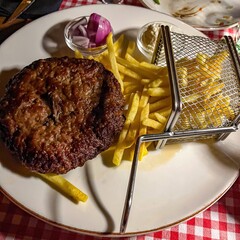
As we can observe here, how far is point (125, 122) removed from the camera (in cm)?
217

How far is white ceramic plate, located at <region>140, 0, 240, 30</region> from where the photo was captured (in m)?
3.21

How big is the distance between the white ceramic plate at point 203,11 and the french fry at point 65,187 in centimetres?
193

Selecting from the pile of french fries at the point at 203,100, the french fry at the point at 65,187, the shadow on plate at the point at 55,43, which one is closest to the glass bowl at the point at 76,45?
→ the shadow on plate at the point at 55,43

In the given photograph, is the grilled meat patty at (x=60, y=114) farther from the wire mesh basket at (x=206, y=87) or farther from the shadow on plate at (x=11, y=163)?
the wire mesh basket at (x=206, y=87)

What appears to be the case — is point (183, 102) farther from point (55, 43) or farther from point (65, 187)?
point (55, 43)

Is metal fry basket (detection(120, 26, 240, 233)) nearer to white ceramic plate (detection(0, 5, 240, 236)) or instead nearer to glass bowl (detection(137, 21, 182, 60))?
white ceramic plate (detection(0, 5, 240, 236))

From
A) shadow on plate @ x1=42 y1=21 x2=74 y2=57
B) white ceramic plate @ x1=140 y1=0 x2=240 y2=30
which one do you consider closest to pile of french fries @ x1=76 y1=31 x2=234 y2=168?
shadow on plate @ x1=42 y1=21 x2=74 y2=57

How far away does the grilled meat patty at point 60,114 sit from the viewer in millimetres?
1978

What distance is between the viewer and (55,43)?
9.10 feet

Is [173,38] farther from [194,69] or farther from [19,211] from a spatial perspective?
[19,211]

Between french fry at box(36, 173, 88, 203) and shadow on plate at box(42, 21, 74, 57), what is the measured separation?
1088mm

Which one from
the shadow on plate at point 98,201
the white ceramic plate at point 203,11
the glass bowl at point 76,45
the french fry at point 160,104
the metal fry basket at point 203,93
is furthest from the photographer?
the white ceramic plate at point 203,11

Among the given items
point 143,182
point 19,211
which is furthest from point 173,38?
point 19,211

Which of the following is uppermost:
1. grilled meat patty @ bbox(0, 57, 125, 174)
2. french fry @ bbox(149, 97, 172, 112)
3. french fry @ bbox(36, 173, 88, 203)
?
grilled meat patty @ bbox(0, 57, 125, 174)
